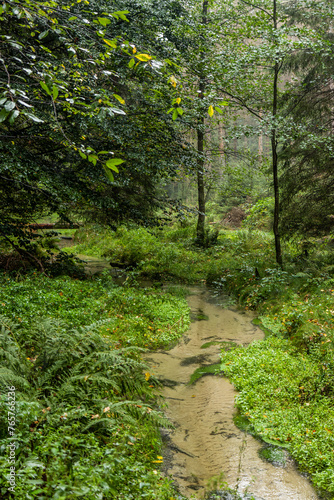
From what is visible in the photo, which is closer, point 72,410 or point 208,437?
point 72,410

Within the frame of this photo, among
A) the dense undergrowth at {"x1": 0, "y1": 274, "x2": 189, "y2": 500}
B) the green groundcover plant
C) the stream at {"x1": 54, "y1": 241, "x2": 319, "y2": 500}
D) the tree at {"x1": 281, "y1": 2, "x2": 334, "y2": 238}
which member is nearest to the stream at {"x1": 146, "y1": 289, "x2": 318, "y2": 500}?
the stream at {"x1": 54, "y1": 241, "x2": 319, "y2": 500}

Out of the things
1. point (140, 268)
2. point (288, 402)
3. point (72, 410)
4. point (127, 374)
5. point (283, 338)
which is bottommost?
point (140, 268)

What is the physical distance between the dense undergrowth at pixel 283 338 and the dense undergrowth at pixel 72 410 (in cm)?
158

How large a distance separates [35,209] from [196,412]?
6.76 metres

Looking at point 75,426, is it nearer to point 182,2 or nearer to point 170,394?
point 170,394

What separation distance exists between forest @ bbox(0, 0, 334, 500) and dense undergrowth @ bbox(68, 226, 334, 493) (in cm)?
3

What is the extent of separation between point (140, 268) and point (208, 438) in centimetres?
780

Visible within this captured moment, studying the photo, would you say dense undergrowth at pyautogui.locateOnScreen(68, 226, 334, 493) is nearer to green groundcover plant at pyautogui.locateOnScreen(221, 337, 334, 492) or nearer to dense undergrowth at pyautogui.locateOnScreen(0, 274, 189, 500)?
green groundcover plant at pyautogui.locateOnScreen(221, 337, 334, 492)

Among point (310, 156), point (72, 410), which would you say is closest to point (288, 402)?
point (72, 410)

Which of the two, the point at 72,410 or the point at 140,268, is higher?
the point at 72,410

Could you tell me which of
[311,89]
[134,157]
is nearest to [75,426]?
[134,157]

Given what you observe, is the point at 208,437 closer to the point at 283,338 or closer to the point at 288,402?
the point at 288,402

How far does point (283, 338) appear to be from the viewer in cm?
677

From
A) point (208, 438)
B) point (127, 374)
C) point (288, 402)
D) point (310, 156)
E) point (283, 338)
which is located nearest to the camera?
point (208, 438)
